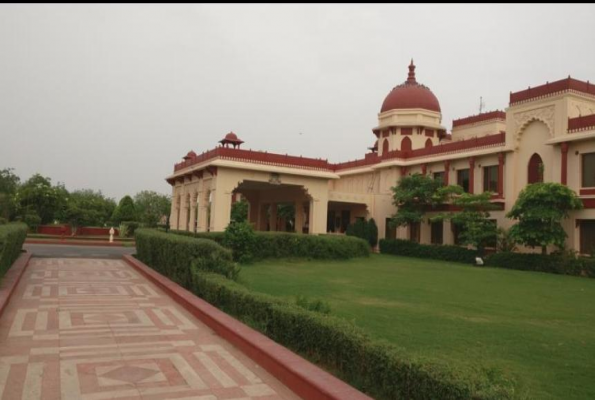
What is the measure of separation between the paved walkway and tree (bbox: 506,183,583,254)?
15.3 m

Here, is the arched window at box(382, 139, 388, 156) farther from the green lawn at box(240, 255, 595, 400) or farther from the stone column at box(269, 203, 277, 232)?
the green lawn at box(240, 255, 595, 400)

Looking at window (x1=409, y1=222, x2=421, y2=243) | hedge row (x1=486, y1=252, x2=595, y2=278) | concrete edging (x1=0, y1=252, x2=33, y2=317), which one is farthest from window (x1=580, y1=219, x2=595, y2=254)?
concrete edging (x1=0, y1=252, x2=33, y2=317)

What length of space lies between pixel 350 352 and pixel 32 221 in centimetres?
3635

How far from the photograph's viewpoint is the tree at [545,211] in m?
18.5

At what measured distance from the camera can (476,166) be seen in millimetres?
25453

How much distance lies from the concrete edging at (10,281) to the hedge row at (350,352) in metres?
3.20

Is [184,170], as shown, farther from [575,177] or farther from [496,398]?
[496,398]

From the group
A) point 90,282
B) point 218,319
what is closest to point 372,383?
point 218,319

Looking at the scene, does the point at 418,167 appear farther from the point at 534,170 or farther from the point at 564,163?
the point at 564,163

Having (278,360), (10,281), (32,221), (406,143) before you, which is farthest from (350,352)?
(32,221)

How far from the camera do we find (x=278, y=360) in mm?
4836

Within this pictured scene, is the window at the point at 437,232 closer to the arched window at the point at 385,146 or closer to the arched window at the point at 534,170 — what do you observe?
the arched window at the point at 534,170

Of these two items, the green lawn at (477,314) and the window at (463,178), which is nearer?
the green lawn at (477,314)

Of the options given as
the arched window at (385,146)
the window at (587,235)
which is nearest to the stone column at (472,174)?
the window at (587,235)
